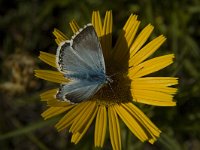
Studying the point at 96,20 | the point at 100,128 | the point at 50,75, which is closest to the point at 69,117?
the point at 100,128

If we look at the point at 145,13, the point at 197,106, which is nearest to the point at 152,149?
the point at 197,106

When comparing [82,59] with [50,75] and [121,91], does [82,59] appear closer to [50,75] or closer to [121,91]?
[50,75]

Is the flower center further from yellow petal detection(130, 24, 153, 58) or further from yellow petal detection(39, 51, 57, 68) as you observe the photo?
yellow petal detection(39, 51, 57, 68)

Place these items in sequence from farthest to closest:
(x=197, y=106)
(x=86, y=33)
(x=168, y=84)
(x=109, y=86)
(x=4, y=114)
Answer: (x=4, y=114), (x=197, y=106), (x=109, y=86), (x=168, y=84), (x=86, y=33)

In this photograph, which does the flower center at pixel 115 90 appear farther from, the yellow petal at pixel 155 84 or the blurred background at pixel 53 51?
the blurred background at pixel 53 51

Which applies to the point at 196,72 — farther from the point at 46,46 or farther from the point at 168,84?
the point at 46,46

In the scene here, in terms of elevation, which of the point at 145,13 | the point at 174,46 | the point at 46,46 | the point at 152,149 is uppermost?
the point at 46,46

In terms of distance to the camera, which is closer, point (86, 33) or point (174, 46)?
point (86, 33)
